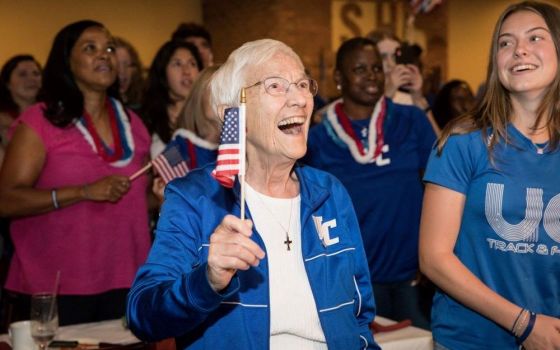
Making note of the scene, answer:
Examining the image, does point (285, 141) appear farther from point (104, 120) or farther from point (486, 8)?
point (486, 8)

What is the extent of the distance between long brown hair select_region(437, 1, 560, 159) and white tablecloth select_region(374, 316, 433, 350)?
0.70 metres

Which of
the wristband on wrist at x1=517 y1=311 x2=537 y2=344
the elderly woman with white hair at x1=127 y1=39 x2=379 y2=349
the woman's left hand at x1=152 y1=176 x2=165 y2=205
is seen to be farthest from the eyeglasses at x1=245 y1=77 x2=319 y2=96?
the woman's left hand at x1=152 y1=176 x2=165 y2=205

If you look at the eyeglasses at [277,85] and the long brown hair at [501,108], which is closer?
the eyeglasses at [277,85]

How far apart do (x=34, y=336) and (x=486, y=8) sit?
935cm

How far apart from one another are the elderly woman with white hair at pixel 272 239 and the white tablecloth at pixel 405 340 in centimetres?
52

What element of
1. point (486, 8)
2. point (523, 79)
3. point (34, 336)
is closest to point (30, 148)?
point (34, 336)

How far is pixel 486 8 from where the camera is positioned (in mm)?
10781

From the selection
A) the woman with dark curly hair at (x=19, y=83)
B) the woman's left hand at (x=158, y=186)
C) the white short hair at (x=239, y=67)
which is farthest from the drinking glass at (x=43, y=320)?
the woman with dark curly hair at (x=19, y=83)

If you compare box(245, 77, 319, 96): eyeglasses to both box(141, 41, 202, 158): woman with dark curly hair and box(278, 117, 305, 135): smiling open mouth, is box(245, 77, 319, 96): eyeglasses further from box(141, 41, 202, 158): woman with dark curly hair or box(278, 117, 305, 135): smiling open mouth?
box(141, 41, 202, 158): woman with dark curly hair

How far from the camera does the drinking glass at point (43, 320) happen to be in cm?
257

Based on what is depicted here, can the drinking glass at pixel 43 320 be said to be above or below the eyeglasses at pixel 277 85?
Result: below

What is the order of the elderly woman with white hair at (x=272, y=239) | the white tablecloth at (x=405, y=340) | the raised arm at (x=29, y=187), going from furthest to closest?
the raised arm at (x=29, y=187), the white tablecloth at (x=405, y=340), the elderly woman with white hair at (x=272, y=239)

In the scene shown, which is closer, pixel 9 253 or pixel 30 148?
pixel 30 148

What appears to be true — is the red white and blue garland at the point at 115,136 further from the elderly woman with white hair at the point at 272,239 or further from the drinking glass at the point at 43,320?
the elderly woman with white hair at the point at 272,239
